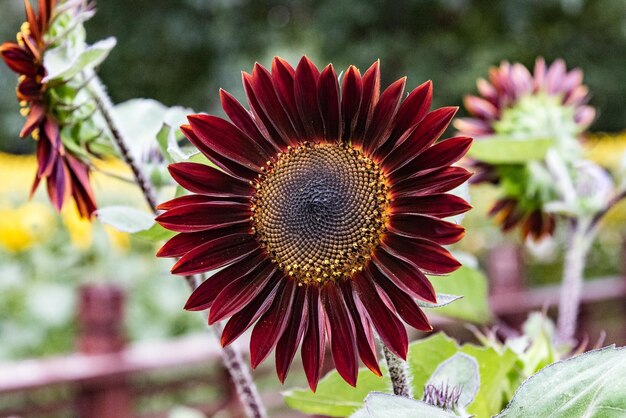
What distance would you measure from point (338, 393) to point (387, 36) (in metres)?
6.39

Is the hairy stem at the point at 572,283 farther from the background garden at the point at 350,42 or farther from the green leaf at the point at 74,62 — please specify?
the background garden at the point at 350,42

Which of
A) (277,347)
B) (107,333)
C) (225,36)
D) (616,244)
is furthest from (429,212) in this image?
(225,36)

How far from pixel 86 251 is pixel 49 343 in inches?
10.5

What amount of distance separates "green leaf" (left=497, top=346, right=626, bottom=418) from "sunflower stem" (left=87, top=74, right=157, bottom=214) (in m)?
0.21

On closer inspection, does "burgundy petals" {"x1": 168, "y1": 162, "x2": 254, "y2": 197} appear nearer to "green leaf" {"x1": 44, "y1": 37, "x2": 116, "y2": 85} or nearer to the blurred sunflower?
"green leaf" {"x1": 44, "y1": 37, "x2": 116, "y2": 85}

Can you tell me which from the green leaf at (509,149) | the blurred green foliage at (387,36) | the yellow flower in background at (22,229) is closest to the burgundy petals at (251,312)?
the green leaf at (509,149)

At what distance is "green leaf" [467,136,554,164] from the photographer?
0.54 metres

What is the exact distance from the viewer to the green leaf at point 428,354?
37 centimetres

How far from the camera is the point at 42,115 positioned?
1.32ft

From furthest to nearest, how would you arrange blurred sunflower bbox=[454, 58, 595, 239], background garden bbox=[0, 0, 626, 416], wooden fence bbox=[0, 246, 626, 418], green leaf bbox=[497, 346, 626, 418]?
background garden bbox=[0, 0, 626, 416], wooden fence bbox=[0, 246, 626, 418], blurred sunflower bbox=[454, 58, 595, 239], green leaf bbox=[497, 346, 626, 418]

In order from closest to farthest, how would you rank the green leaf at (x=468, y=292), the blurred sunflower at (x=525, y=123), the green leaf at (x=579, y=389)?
the green leaf at (x=579, y=389) < the green leaf at (x=468, y=292) < the blurred sunflower at (x=525, y=123)

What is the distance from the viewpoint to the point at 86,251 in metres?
2.14

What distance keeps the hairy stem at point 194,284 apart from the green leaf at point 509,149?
0.79 ft

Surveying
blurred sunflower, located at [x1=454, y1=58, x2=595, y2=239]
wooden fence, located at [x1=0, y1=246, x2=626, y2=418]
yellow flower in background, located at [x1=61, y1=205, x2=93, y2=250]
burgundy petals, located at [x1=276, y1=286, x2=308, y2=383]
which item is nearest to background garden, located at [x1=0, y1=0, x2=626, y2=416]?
yellow flower in background, located at [x1=61, y1=205, x2=93, y2=250]
